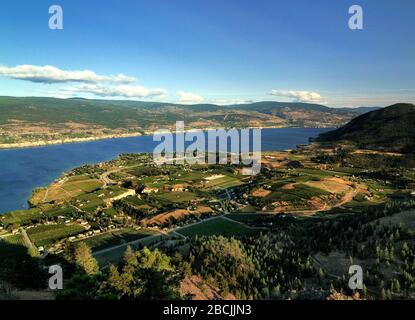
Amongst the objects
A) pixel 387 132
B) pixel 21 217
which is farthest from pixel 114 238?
pixel 387 132

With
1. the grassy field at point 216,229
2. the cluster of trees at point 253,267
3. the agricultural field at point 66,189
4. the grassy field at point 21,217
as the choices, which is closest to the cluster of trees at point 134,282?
the cluster of trees at point 253,267

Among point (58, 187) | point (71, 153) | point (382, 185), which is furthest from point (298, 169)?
point (71, 153)

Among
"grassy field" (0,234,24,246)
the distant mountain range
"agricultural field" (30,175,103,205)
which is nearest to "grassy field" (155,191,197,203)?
"agricultural field" (30,175,103,205)

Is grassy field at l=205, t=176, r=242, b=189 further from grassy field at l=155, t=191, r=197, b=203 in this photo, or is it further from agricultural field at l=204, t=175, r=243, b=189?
grassy field at l=155, t=191, r=197, b=203

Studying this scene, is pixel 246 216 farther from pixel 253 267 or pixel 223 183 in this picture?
pixel 253 267

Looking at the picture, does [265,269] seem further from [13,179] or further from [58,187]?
[13,179]

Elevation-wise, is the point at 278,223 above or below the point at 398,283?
below

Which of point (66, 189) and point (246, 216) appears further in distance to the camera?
point (66, 189)
